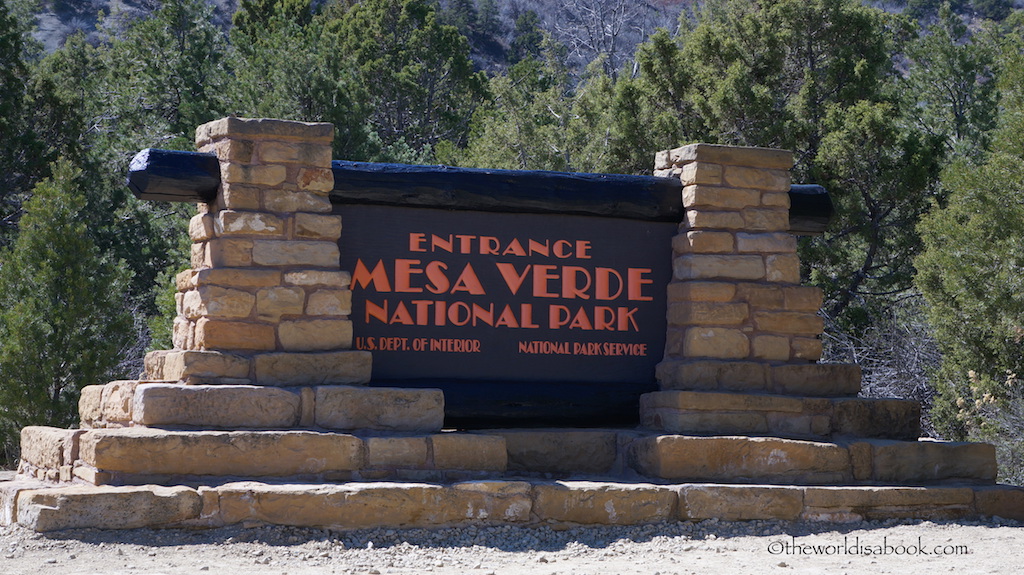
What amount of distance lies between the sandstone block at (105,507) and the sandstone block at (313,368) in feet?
3.06

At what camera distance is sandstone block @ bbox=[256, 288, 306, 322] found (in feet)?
20.1

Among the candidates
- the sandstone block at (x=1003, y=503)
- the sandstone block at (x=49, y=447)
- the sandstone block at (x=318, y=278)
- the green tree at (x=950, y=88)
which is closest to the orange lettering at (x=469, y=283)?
the sandstone block at (x=318, y=278)

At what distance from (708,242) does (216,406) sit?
10.5 ft

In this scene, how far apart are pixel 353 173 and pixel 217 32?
16.0 metres

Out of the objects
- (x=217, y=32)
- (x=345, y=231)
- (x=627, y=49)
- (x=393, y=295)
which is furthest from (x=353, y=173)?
(x=627, y=49)

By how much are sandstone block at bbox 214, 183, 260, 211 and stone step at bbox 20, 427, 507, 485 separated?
131cm

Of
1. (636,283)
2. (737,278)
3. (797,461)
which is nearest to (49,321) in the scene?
(636,283)

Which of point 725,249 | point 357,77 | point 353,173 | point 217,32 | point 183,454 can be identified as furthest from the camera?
point 217,32

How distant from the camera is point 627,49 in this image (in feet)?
135

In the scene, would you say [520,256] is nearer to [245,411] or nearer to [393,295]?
[393,295]

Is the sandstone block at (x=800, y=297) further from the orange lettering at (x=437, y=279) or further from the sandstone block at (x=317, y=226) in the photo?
the sandstone block at (x=317, y=226)

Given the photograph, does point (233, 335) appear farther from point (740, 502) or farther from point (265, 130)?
point (740, 502)

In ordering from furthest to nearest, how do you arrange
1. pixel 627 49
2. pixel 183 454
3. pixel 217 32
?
pixel 627 49, pixel 217 32, pixel 183 454

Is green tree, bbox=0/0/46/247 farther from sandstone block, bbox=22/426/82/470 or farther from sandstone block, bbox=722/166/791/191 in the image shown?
sandstone block, bbox=722/166/791/191
